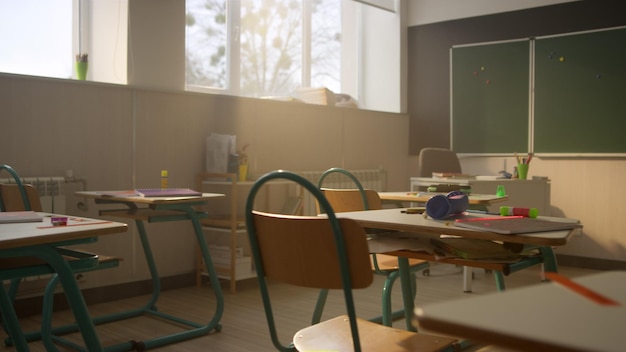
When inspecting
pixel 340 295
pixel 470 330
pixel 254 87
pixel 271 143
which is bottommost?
pixel 340 295

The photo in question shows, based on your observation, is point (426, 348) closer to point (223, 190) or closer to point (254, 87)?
point (223, 190)

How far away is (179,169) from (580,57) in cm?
339

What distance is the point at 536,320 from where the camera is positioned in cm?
62

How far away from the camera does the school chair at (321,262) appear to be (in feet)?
4.35

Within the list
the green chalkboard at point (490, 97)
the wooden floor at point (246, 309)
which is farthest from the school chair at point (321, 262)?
the green chalkboard at point (490, 97)

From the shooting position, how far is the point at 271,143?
4723 millimetres

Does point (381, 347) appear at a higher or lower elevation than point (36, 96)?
lower

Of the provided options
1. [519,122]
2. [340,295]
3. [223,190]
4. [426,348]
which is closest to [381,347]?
[426,348]

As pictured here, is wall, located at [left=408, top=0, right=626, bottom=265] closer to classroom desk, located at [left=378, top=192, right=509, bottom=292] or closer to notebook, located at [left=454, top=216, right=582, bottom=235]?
classroom desk, located at [left=378, top=192, right=509, bottom=292]

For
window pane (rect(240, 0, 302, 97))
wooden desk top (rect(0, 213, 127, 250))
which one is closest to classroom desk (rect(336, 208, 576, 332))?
wooden desk top (rect(0, 213, 127, 250))

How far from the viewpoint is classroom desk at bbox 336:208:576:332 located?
1561mm

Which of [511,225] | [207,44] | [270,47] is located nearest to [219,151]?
[207,44]

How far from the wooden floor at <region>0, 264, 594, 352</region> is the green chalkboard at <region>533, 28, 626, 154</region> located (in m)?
1.25

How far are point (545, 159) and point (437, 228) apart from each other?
3958 mm
